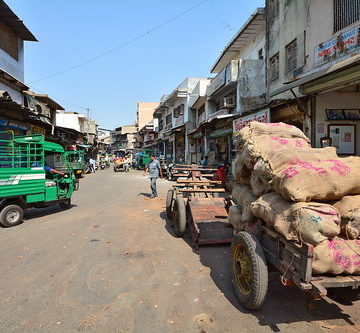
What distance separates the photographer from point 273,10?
13.3 m

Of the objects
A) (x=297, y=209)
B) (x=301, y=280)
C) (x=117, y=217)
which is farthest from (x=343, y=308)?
(x=117, y=217)

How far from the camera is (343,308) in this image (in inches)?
127

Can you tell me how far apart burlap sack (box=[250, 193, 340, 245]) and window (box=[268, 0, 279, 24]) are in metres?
13.3

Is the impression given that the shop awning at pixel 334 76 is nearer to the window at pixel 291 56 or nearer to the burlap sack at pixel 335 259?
the window at pixel 291 56

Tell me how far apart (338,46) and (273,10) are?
19.4ft

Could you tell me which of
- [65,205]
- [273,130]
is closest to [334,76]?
[273,130]

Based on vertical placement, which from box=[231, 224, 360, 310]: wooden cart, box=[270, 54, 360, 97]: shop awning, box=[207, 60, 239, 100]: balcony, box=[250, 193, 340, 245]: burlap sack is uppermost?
box=[207, 60, 239, 100]: balcony

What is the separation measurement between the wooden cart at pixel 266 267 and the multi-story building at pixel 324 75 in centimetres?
544

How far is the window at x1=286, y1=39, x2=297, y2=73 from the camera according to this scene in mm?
11759

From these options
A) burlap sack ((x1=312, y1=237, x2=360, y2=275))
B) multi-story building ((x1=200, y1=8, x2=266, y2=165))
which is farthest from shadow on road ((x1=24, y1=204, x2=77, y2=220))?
multi-story building ((x1=200, y1=8, x2=266, y2=165))

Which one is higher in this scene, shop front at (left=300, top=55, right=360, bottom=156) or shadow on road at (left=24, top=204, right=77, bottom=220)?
shop front at (left=300, top=55, right=360, bottom=156)

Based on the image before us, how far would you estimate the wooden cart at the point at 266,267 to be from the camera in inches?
93.8

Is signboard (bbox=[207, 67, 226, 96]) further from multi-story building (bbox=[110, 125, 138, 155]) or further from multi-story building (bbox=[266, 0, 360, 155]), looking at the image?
multi-story building (bbox=[110, 125, 138, 155])

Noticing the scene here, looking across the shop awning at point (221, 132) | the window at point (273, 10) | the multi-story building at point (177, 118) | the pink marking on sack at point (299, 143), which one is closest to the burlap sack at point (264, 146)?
the pink marking on sack at point (299, 143)
